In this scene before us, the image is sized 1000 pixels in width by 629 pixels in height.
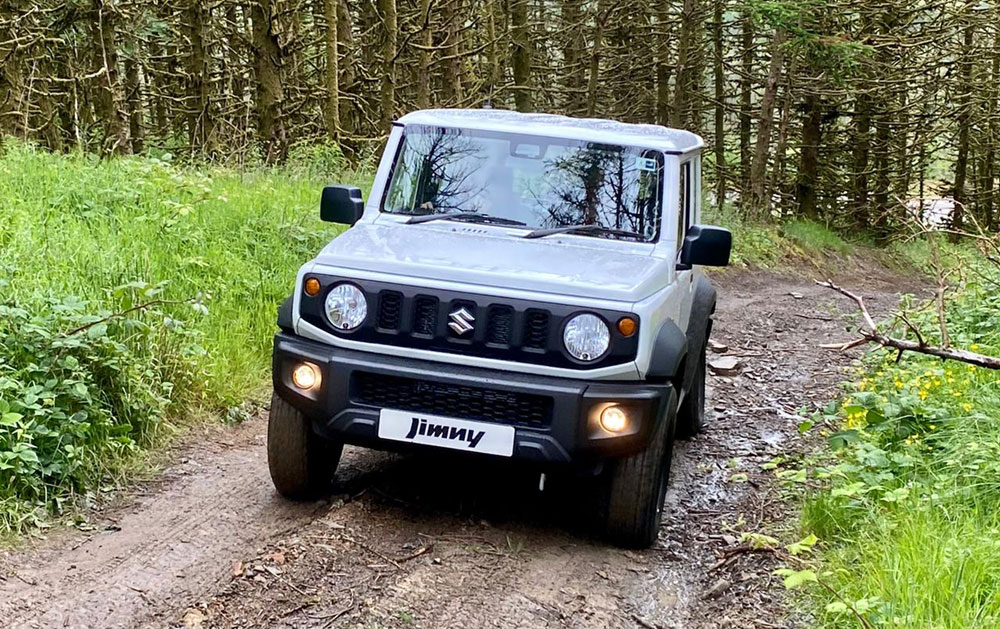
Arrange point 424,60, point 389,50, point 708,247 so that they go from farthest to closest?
point 424,60, point 389,50, point 708,247

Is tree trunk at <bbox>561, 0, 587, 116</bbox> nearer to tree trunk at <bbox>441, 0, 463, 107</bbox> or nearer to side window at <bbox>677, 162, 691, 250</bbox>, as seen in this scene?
tree trunk at <bbox>441, 0, 463, 107</bbox>

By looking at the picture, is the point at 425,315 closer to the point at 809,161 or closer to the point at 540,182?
the point at 540,182

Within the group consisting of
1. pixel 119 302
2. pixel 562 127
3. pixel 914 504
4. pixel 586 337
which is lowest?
pixel 914 504

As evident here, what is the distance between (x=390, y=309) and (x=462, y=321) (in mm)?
330

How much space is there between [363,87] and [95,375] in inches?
472

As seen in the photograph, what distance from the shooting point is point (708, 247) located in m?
4.56

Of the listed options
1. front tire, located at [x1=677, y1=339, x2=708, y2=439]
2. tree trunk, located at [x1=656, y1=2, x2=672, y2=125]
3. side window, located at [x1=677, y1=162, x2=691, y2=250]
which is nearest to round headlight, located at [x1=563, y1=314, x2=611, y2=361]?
side window, located at [x1=677, y1=162, x2=691, y2=250]

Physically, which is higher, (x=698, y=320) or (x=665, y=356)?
(x=665, y=356)

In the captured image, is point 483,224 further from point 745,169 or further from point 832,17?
point 745,169

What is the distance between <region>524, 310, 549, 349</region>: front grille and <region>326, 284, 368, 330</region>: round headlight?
72 centimetres

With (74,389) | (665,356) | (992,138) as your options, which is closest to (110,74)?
(74,389)

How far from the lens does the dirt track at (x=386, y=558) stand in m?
3.58

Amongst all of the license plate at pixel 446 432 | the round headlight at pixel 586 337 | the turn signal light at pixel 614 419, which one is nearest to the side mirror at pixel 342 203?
the license plate at pixel 446 432

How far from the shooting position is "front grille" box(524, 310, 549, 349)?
153 inches
